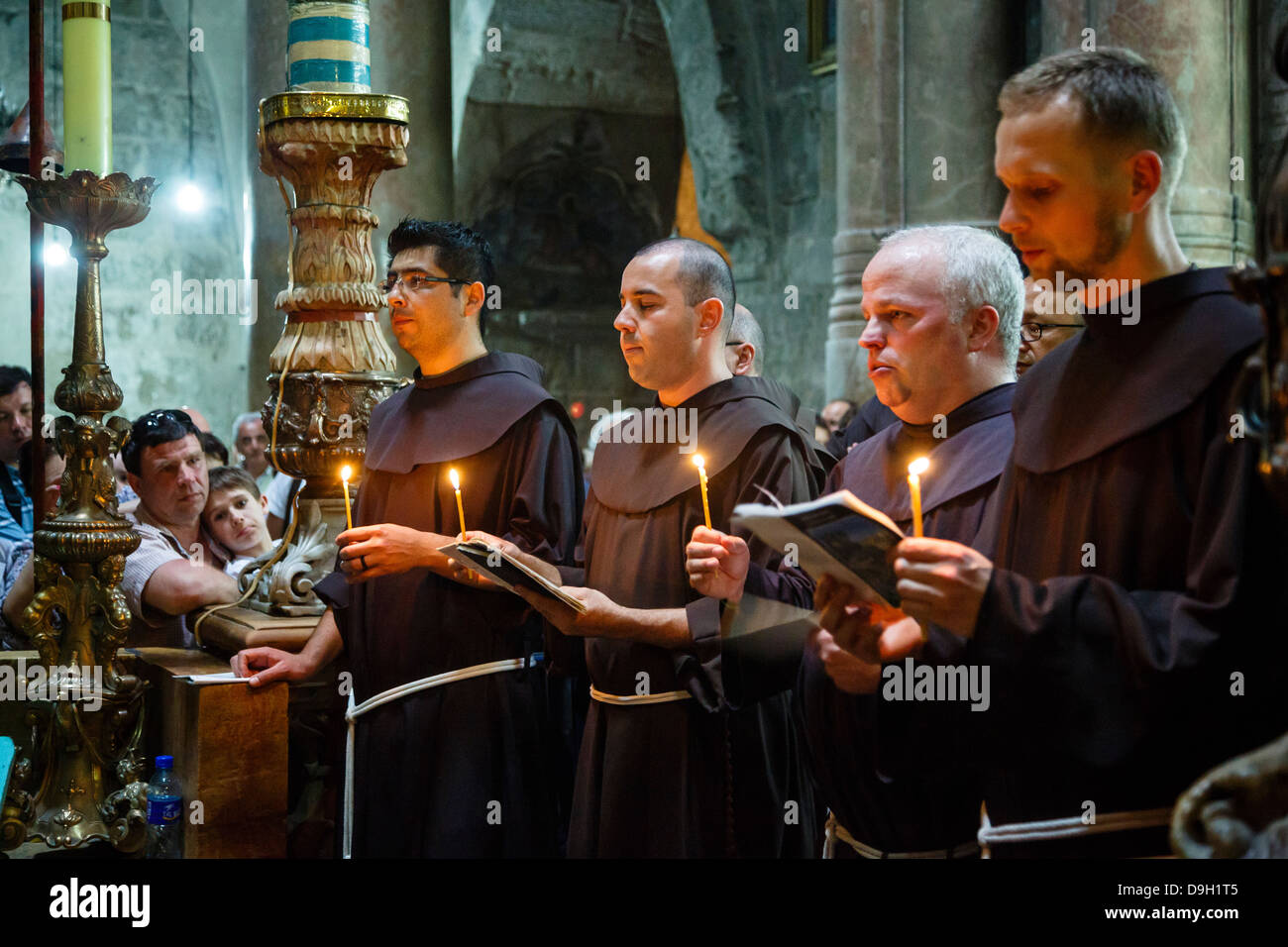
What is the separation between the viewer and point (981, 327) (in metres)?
2.72

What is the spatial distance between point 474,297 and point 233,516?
1.52 metres

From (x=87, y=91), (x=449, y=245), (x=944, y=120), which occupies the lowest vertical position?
(x=449, y=245)

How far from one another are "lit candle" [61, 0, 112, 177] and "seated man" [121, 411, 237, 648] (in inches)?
47.4

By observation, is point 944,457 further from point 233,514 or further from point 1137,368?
point 233,514

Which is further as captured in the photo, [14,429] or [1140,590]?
[14,429]

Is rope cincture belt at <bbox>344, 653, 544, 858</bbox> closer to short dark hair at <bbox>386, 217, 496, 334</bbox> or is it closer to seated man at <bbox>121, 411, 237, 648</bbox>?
seated man at <bbox>121, 411, 237, 648</bbox>

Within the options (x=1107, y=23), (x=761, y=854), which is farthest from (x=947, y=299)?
(x=1107, y=23)

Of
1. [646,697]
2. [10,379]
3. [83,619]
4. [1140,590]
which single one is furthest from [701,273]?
[10,379]

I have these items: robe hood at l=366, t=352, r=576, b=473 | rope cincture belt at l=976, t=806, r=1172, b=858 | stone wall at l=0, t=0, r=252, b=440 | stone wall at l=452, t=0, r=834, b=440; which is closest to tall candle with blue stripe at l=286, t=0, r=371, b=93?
robe hood at l=366, t=352, r=576, b=473

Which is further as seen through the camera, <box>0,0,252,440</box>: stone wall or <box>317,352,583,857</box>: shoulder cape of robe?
<box>0,0,252,440</box>: stone wall

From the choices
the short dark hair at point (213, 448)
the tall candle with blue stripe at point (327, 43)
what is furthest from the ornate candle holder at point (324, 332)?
the short dark hair at point (213, 448)

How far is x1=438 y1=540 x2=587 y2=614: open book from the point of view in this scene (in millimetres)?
2879

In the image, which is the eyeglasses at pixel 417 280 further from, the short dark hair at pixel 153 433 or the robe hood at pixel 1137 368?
the robe hood at pixel 1137 368
